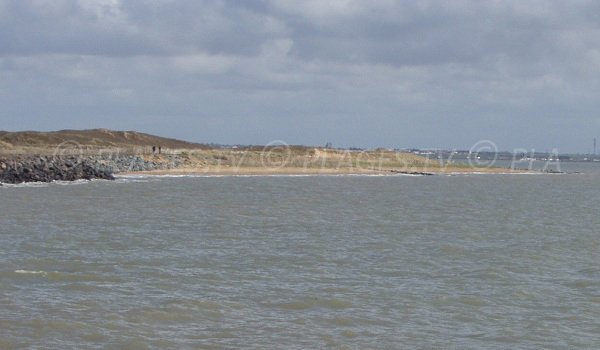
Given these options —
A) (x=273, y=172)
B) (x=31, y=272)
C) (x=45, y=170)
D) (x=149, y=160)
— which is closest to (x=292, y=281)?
(x=31, y=272)

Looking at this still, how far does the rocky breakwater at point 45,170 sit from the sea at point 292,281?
21.8 m

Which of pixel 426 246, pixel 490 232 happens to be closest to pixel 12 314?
pixel 426 246

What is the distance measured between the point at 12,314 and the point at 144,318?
6.53 feet

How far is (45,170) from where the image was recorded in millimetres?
56281

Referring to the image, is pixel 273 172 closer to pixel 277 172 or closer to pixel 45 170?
pixel 277 172

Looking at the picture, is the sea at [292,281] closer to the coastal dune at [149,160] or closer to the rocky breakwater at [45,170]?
the rocky breakwater at [45,170]

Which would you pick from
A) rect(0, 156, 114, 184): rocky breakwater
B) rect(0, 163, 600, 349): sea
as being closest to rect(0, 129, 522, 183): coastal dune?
rect(0, 156, 114, 184): rocky breakwater

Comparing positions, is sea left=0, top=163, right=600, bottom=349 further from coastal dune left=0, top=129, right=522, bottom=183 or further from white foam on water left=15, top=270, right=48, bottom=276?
coastal dune left=0, top=129, right=522, bottom=183

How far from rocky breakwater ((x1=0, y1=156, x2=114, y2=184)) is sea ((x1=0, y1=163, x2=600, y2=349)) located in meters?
21.8

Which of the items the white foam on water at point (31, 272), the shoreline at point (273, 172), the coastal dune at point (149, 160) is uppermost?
the coastal dune at point (149, 160)

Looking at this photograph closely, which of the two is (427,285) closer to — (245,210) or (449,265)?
(449,265)

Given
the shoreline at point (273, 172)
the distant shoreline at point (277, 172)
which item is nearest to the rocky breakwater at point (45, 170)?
the shoreline at point (273, 172)

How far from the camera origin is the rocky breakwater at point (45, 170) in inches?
2100

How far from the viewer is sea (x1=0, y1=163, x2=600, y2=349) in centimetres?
1245
